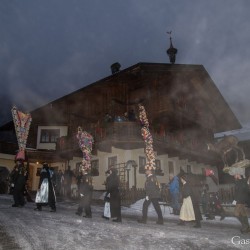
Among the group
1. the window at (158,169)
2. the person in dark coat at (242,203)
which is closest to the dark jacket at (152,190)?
the person in dark coat at (242,203)

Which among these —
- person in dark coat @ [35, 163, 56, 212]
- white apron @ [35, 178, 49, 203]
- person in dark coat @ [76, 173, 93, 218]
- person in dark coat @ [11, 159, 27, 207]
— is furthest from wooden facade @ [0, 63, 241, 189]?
person in dark coat @ [76, 173, 93, 218]

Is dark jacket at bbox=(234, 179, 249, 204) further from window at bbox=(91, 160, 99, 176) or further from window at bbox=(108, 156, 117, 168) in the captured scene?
window at bbox=(91, 160, 99, 176)

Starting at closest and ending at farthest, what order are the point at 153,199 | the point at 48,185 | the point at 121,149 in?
the point at 153,199 → the point at 48,185 → the point at 121,149

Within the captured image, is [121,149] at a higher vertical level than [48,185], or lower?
higher

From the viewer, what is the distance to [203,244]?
6.41 metres

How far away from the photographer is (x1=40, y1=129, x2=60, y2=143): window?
86.1 feet

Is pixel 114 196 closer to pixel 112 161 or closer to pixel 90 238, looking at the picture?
pixel 90 238

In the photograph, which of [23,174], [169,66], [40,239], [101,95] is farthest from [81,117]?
[40,239]

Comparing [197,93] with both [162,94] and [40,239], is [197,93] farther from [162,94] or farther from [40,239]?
[40,239]

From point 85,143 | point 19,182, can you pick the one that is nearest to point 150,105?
point 85,143

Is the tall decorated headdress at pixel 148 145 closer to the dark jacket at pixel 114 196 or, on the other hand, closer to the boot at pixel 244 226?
the dark jacket at pixel 114 196

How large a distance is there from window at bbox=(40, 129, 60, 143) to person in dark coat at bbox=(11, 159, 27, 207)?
14.5 m

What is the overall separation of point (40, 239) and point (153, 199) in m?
4.53

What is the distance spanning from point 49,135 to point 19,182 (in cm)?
1534
